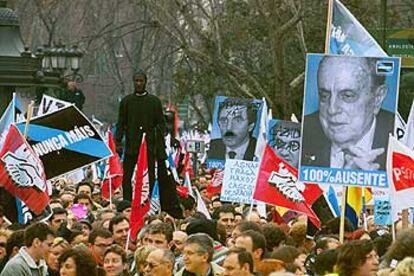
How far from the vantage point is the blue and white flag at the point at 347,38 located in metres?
17.9

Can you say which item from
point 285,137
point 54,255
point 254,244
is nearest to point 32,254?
point 54,255

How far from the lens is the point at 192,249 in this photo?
14312 millimetres

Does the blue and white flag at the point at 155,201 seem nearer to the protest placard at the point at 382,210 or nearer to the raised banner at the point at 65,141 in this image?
the raised banner at the point at 65,141

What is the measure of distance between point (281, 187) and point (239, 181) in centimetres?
265

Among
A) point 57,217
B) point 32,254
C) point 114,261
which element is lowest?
point 57,217

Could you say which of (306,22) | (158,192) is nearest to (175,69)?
(306,22)

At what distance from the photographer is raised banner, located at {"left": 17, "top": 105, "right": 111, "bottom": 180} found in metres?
A: 19.6

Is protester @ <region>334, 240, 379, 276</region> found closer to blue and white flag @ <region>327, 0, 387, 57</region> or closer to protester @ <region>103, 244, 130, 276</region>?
protester @ <region>103, 244, 130, 276</region>

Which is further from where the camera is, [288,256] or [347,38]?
[347,38]

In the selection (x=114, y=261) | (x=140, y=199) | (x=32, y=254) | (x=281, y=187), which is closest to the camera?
(x=32, y=254)

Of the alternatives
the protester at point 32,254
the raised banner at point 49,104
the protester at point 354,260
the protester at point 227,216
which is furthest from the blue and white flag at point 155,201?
the protester at point 354,260

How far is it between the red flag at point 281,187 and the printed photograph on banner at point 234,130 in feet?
17.0

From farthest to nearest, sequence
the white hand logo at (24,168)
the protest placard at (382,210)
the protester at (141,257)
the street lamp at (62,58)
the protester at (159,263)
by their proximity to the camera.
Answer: the street lamp at (62,58) < the protest placard at (382,210) < the white hand logo at (24,168) < the protester at (141,257) < the protester at (159,263)

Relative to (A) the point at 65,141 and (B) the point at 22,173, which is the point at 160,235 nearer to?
(B) the point at 22,173
